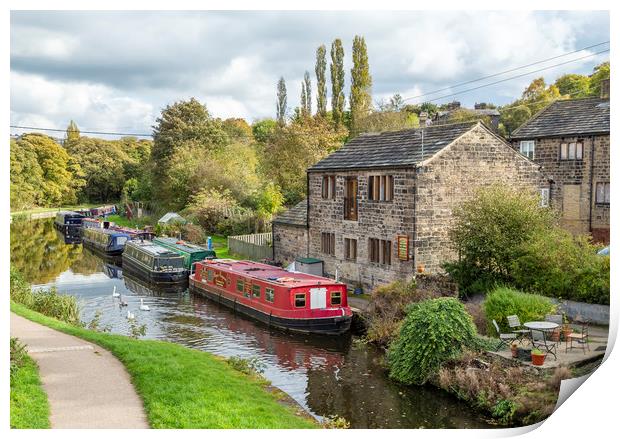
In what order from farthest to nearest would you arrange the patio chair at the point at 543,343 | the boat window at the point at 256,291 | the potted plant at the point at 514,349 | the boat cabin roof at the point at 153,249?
the boat cabin roof at the point at 153,249 < the boat window at the point at 256,291 < the potted plant at the point at 514,349 < the patio chair at the point at 543,343

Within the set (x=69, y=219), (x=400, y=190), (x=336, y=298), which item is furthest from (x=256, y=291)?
(x=69, y=219)

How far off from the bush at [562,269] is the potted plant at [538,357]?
132 inches

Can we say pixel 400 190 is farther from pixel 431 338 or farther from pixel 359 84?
pixel 359 84

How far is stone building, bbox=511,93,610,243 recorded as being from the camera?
23562 mm

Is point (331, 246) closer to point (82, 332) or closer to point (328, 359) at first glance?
point (328, 359)

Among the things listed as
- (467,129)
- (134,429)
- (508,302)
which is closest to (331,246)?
(467,129)

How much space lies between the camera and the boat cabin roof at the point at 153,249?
96.7 feet

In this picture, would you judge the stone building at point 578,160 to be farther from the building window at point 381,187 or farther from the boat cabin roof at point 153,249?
the boat cabin roof at point 153,249

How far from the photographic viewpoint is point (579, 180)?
24.2m

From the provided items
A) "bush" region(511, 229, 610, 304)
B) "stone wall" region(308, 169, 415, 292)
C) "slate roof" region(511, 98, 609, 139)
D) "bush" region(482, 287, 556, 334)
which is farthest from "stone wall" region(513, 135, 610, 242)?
"bush" region(482, 287, 556, 334)

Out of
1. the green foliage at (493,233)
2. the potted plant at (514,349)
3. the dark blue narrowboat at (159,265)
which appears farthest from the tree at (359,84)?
the potted plant at (514,349)

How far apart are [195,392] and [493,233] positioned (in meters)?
9.29

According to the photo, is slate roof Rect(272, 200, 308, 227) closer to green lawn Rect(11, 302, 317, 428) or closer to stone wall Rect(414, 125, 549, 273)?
stone wall Rect(414, 125, 549, 273)

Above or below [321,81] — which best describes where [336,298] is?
below
